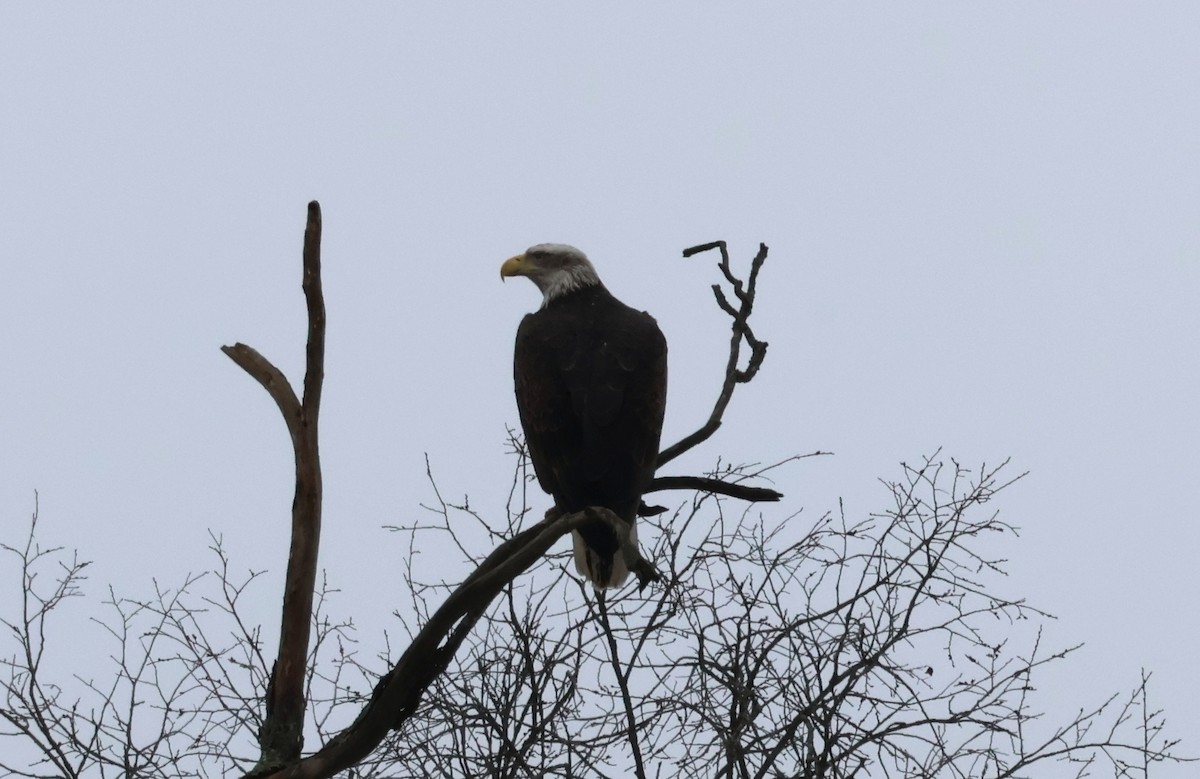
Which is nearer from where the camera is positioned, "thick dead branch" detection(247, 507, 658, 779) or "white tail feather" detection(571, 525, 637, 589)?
"thick dead branch" detection(247, 507, 658, 779)

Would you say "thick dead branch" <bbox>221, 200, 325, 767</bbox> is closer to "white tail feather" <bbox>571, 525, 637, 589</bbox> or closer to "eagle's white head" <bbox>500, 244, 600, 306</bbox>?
"white tail feather" <bbox>571, 525, 637, 589</bbox>

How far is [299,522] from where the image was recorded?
4.99 meters

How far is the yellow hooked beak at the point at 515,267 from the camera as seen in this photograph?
24.9ft

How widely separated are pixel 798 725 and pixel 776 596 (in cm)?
64

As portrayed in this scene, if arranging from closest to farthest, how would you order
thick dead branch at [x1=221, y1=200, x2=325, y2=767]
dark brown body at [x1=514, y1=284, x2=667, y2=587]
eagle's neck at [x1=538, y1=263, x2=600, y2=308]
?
thick dead branch at [x1=221, y1=200, x2=325, y2=767] < dark brown body at [x1=514, y1=284, x2=667, y2=587] < eagle's neck at [x1=538, y1=263, x2=600, y2=308]

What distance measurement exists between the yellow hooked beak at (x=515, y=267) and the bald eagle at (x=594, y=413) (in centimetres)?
96

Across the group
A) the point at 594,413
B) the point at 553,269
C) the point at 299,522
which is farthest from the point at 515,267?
the point at 299,522

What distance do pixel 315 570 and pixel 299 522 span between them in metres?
0.18

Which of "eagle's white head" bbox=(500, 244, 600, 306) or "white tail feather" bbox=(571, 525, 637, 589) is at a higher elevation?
"eagle's white head" bbox=(500, 244, 600, 306)

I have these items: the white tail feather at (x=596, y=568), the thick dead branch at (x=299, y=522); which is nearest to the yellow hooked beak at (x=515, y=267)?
the white tail feather at (x=596, y=568)

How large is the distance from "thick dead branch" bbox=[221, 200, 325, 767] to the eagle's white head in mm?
2348

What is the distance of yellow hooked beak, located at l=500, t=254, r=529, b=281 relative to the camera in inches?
298

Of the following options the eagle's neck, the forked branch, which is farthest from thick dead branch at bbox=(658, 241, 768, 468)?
the eagle's neck

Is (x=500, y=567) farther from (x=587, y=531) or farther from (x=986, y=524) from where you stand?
(x=986, y=524)
